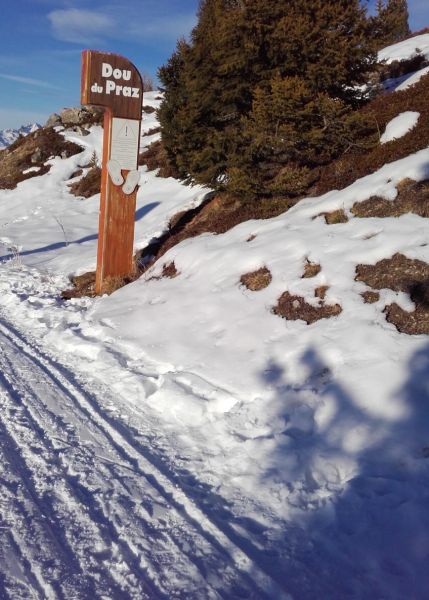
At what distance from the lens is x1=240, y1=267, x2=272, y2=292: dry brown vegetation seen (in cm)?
687

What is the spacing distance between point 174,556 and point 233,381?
2.41 metres

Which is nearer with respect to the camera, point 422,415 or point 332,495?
point 332,495

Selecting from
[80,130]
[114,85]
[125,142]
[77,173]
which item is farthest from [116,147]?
[80,130]

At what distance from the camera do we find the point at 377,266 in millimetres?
6156

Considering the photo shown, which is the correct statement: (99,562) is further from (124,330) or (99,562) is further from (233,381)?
(124,330)

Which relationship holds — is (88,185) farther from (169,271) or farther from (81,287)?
(169,271)

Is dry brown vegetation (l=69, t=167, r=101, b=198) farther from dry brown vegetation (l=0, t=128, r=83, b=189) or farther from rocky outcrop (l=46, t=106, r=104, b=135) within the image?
rocky outcrop (l=46, t=106, r=104, b=135)

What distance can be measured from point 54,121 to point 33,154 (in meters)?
6.44

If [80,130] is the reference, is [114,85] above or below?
below

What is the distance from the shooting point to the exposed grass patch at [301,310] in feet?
19.0

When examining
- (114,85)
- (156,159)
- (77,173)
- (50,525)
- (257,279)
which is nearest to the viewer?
(50,525)

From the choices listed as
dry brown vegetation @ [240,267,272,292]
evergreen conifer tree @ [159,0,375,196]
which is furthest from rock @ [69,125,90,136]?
dry brown vegetation @ [240,267,272,292]

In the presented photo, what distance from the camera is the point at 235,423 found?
4414 mm

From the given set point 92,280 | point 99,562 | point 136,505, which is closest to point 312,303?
point 136,505
